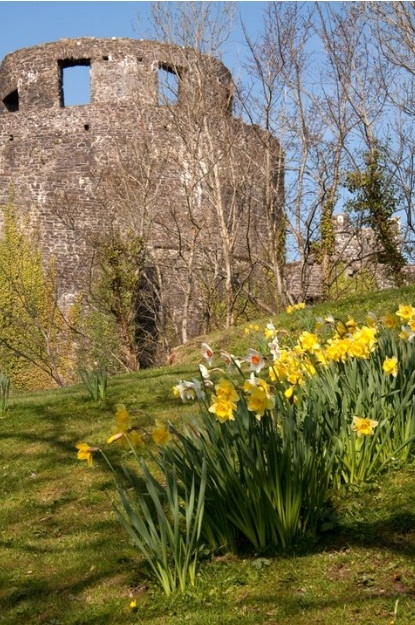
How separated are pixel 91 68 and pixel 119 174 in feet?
11.6

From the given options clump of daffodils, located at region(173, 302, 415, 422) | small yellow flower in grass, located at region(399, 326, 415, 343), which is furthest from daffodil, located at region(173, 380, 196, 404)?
small yellow flower in grass, located at region(399, 326, 415, 343)

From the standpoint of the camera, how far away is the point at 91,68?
2453cm

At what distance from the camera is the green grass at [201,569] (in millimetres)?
3791

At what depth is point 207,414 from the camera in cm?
442

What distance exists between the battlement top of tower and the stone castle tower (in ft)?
0.09

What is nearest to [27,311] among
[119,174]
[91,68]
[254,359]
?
[119,174]

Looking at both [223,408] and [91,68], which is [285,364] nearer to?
[223,408]

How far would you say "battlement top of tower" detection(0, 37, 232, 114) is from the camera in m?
23.7

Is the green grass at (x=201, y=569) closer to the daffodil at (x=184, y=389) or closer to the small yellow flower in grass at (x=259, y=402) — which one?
the daffodil at (x=184, y=389)

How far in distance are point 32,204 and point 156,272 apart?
3.80 m

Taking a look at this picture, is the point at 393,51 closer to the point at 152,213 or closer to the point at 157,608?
the point at 152,213

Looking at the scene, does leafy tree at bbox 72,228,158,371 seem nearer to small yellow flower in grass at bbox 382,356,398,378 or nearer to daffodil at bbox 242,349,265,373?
small yellow flower in grass at bbox 382,356,398,378

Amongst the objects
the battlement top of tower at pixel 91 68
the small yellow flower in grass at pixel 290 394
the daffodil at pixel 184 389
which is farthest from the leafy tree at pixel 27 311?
the daffodil at pixel 184 389

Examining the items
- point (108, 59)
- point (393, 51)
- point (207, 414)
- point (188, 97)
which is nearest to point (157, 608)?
point (207, 414)
